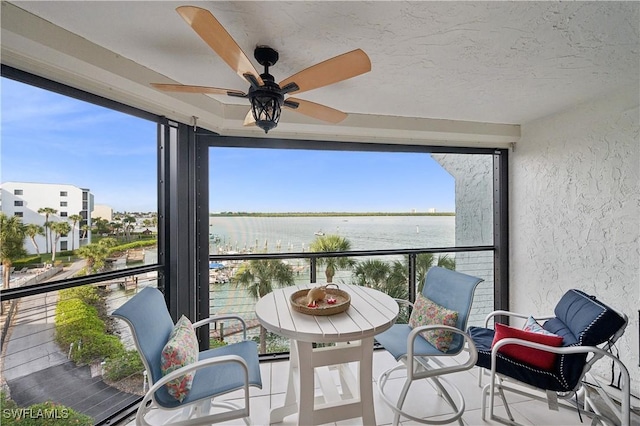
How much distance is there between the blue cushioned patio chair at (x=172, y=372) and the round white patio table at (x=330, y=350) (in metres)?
0.28

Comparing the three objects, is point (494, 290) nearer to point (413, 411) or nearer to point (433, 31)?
point (413, 411)

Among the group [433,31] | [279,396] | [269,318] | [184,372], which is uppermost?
[433,31]

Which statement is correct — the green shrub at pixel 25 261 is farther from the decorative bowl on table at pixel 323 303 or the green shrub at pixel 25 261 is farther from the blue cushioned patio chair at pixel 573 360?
the blue cushioned patio chair at pixel 573 360

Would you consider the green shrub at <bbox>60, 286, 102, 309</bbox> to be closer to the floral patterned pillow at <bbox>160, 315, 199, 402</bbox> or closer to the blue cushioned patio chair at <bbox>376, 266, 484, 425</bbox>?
the floral patterned pillow at <bbox>160, 315, 199, 402</bbox>

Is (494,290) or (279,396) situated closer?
(279,396)

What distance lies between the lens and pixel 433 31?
1.43 meters

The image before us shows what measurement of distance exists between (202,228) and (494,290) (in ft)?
11.0

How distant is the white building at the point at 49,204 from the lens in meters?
1.51

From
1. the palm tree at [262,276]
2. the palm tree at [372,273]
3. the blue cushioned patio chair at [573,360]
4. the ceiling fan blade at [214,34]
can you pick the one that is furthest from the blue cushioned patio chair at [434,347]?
the ceiling fan blade at [214,34]

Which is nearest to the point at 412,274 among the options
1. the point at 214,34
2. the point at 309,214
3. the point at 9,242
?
the point at 309,214

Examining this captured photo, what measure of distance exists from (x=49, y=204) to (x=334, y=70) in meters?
1.85

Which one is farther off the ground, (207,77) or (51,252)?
(207,77)

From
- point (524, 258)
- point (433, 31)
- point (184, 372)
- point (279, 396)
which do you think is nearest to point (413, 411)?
point (279, 396)

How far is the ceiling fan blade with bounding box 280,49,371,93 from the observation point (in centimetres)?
115
